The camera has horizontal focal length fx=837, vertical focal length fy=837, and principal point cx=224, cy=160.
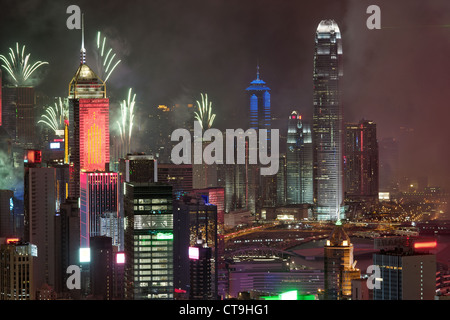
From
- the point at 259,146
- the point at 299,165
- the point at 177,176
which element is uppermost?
the point at 259,146

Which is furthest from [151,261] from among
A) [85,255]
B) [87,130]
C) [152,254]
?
[87,130]

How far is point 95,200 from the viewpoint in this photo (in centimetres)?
1466

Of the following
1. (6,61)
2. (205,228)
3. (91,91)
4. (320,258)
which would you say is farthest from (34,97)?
(320,258)

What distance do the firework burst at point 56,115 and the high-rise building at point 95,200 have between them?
1.21 meters

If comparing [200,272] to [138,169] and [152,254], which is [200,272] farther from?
[138,169]

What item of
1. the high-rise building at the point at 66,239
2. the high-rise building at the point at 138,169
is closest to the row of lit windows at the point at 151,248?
the high-rise building at the point at 66,239

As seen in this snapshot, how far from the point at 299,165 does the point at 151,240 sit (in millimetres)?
11538

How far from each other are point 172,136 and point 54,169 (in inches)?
89.8

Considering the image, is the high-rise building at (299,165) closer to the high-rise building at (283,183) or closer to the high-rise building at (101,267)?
the high-rise building at (283,183)

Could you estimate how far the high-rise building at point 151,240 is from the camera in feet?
36.7

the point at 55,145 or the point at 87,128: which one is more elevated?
the point at 87,128

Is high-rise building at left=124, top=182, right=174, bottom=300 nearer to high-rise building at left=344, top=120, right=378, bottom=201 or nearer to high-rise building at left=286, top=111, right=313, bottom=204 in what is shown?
high-rise building at left=286, top=111, right=313, bottom=204

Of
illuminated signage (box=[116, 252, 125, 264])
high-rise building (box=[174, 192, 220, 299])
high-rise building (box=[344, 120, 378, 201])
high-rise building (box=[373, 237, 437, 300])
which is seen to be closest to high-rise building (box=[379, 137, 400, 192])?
high-rise building (box=[344, 120, 378, 201])
